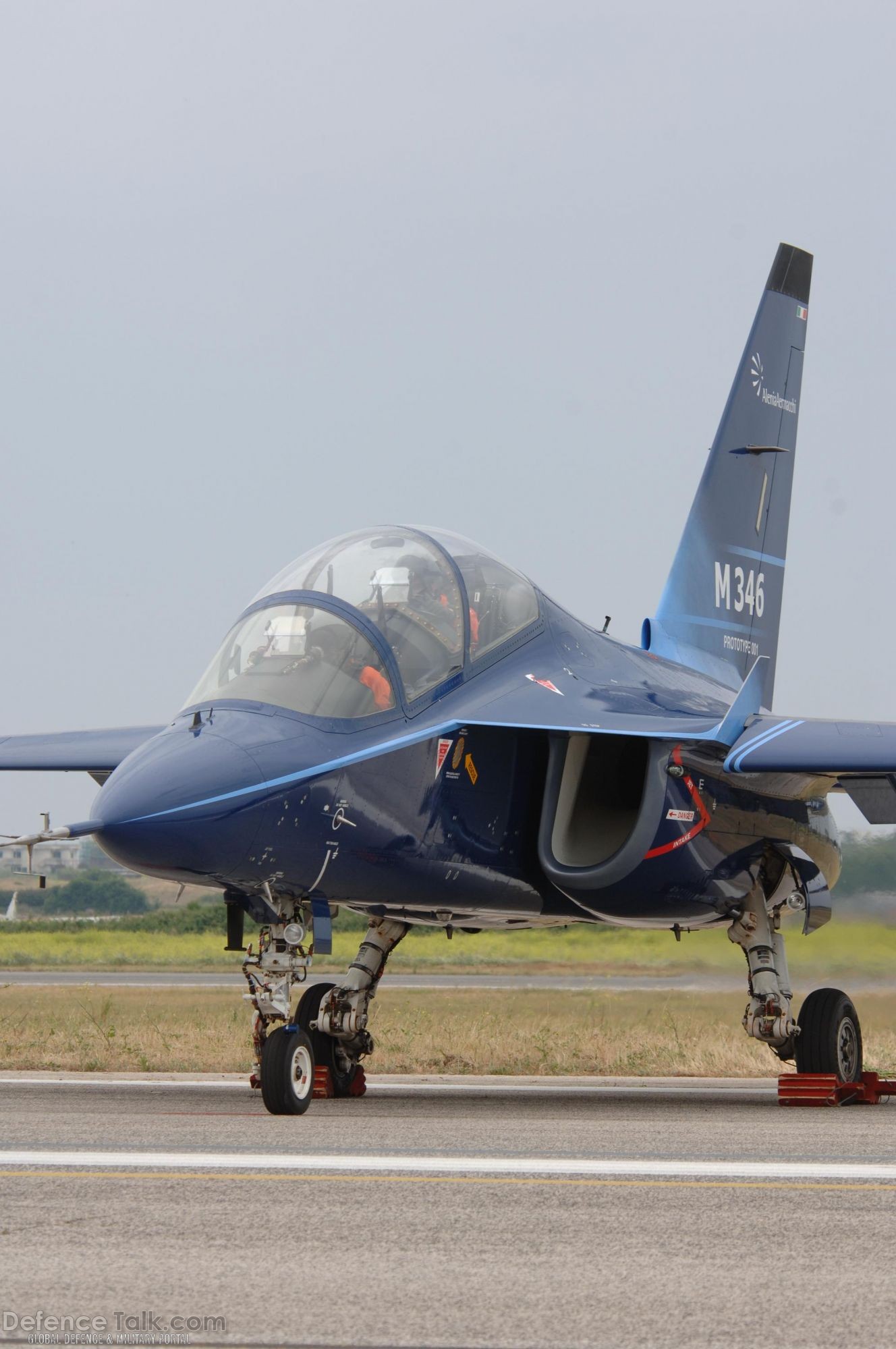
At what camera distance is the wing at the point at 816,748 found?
11.4m

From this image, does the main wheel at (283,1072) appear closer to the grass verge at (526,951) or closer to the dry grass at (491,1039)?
the grass verge at (526,951)

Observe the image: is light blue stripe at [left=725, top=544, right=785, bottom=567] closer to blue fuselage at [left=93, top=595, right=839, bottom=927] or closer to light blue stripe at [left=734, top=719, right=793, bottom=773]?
blue fuselage at [left=93, top=595, right=839, bottom=927]

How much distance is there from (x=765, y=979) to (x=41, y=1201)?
7.57 metres

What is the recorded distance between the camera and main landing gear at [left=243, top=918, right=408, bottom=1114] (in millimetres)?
9508

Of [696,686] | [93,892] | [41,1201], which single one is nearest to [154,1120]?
[41,1201]

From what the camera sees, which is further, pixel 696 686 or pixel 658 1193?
pixel 696 686

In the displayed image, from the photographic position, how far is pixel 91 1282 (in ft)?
15.3

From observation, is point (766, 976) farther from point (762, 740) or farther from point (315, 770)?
point (315, 770)

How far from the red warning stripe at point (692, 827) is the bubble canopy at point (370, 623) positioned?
52.3 inches

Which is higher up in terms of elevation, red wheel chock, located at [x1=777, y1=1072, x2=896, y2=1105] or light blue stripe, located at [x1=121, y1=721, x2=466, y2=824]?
light blue stripe, located at [x1=121, y1=721, x2=466, y2=824]

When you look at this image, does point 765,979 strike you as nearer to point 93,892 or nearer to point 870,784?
point 870,784

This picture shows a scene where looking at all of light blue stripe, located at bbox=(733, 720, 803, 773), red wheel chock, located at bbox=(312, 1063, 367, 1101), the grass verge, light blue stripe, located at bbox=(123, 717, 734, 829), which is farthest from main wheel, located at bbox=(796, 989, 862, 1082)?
red wheel chock, located at bbox=(312, 1063, 367, 1101)

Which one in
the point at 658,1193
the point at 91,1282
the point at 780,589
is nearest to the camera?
the point at 91,1282

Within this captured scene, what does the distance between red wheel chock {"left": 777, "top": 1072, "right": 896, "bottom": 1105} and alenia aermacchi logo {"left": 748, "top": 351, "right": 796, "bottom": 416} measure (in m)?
7.07
